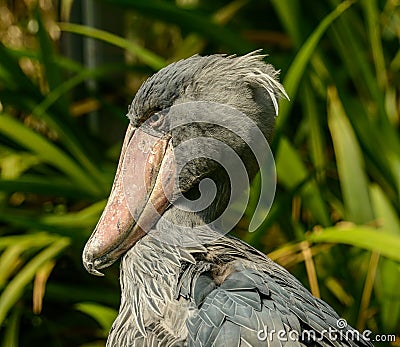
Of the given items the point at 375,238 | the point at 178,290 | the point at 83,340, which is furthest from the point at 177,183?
the point at 83,340

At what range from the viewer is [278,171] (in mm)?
1969

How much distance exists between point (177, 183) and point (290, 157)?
2.24 feet

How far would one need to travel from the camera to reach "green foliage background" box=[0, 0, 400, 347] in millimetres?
1900

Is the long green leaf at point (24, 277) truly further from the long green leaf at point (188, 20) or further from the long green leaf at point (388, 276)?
the long green leaf at point (388, 276)

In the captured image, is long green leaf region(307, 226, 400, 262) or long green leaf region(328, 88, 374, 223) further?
long green leaf region(328, 88, 374, 223)

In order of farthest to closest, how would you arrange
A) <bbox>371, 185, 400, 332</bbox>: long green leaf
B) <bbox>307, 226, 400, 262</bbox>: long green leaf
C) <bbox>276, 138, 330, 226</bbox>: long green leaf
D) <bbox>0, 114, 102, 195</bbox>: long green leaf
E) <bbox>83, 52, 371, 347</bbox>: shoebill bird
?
<bbox>0, 114, 102, 195</bbox>: long green leaf → <bbox>276, 138, 330, 226</bbox>: long green leaf → <bbox>371, 185, 400, 332</bbox>: long green leaf → <bbox>307, 226, 400, 262</bbox>: long green leaf → <bbox>83, 52, 371, 347</bbox>: shoebill bird

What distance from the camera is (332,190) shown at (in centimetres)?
228

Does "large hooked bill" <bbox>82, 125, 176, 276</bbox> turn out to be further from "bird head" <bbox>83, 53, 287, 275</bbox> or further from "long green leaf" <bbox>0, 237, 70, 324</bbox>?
"long green leaf" <bbox>0, 237, 70, 324</bbox>

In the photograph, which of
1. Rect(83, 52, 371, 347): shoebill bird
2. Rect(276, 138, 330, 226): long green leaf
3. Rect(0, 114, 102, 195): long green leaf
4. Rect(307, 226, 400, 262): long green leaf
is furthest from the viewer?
Rect(0, 114, 102, 195): long green leaf

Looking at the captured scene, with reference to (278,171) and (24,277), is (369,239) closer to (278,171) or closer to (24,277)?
(278,171)

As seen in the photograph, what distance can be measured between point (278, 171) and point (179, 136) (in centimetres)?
66

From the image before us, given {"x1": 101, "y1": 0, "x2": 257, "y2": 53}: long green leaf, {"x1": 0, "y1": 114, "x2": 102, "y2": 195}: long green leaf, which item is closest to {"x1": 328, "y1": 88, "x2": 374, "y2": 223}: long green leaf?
{"x1": 101, "y1": 0, "x2": 257, "y2": 53}: long green leaf

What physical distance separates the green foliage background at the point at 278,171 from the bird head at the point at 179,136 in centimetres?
39

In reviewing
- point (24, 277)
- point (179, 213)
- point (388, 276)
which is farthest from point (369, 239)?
point (24, 277)
